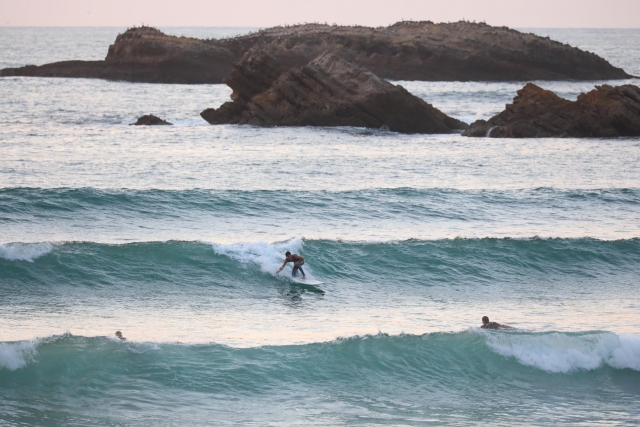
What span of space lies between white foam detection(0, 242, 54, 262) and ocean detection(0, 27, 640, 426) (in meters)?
0.06

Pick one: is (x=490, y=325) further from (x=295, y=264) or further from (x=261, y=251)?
(x=261, y=251)

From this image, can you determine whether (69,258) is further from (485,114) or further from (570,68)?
(570,68)

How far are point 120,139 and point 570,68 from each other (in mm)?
47554

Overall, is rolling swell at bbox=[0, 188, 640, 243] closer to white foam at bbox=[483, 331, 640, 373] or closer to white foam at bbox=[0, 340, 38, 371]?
white foam at bbox=[0, 340, 38, 371]

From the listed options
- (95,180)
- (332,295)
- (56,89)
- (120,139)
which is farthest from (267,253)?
(56,89)

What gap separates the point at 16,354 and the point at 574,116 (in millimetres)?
29870

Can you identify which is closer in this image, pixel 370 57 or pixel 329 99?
pixel 329 99

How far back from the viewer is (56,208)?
2364 centimetres

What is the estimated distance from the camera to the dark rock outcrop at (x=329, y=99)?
38875 millimetres

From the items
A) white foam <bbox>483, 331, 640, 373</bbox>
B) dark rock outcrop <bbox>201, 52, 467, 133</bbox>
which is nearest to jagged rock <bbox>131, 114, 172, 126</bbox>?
dark rock outcrop <bbox>201, 52, 467, 133</bbox>

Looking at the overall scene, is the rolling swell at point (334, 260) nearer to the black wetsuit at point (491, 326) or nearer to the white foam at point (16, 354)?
the black wetsuit at point (491, 326)

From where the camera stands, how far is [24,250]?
19469mm

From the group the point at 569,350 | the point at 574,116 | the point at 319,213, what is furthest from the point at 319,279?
the point at 574,116

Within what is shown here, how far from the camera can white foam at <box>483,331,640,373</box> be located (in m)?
14.4
